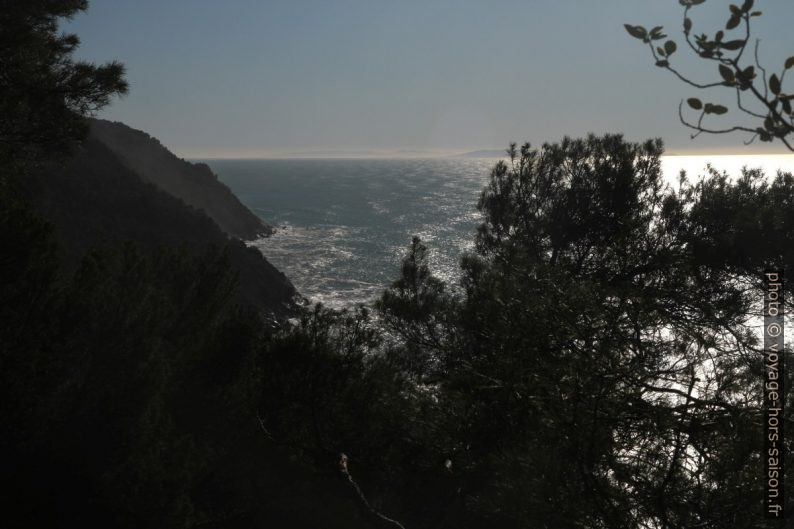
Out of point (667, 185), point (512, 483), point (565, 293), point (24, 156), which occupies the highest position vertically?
point (24, 156)

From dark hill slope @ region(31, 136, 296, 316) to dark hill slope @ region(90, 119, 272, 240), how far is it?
1970 cm

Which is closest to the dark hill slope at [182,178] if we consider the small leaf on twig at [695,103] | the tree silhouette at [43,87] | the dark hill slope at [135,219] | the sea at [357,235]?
the sea at [357,235]

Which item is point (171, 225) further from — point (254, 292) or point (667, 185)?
point (667, 185)

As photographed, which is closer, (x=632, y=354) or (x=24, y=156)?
(x=632, y=354)

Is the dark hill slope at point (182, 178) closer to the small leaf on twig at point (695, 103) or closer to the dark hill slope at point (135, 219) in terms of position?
→ the dark hill slope at point (135, 219)

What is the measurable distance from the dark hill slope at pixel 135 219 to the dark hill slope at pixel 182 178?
19697 millimetres

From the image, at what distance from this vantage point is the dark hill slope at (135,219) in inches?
1421

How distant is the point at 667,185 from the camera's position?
39.3 ft

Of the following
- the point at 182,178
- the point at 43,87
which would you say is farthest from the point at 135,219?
the point at 182,178

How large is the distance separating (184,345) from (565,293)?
10.3 meters

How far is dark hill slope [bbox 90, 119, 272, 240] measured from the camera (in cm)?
7294

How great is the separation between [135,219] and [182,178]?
4221 cm

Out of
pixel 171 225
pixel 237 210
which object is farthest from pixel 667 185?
pixel 237 210

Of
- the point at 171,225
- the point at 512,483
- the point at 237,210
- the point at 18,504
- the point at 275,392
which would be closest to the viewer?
the point at 512,483
